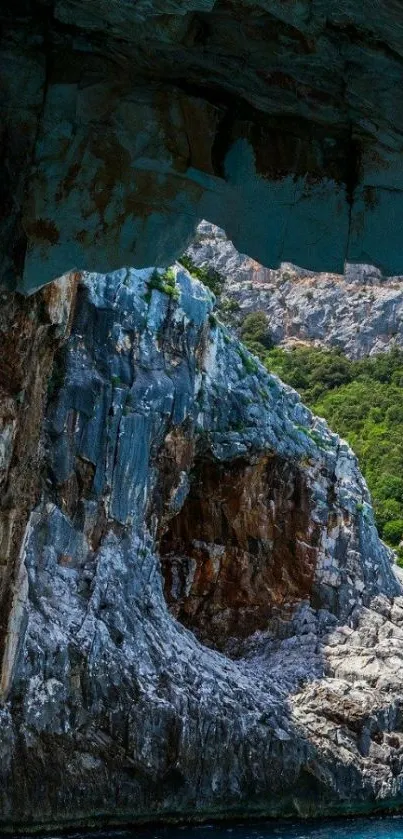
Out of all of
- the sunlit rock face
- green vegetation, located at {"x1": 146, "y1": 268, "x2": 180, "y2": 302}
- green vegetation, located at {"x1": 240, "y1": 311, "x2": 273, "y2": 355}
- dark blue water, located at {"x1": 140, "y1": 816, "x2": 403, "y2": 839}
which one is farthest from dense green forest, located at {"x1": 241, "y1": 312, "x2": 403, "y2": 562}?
the sunlit rock face

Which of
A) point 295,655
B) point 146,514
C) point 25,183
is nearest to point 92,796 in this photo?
point 146,514

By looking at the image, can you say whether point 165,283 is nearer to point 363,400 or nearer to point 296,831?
point 296,831

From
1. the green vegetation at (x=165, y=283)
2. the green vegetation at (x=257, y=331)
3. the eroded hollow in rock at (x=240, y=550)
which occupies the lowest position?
the eroded hollow in rock at (x=240, y=550)

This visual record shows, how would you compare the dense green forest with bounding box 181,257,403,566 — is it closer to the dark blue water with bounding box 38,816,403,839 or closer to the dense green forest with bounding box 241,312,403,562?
the dense green forest with bounding box 241,312,403,562

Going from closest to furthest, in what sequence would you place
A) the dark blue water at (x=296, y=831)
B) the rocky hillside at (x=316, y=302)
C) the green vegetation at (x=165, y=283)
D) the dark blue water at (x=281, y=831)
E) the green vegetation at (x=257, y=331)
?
the dark blue water at (x=281, y=831) → the dark blue water at (x=296, y=831) → the green vegetation at (x=165, y=283) → the green vegetation at (x=257, y=331) → the rocky hillside at (x=316, y=302)

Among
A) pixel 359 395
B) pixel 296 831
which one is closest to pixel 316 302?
pixel 359 395

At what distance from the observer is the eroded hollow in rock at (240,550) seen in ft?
89.0

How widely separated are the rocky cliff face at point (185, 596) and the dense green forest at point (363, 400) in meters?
8.58

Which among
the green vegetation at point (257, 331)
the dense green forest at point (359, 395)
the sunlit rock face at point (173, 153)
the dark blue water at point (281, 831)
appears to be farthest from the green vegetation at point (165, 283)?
the green vegetation at point (257, 331)

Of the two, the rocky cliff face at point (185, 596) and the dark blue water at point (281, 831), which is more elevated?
the rocky cliff face at point (185, 596)

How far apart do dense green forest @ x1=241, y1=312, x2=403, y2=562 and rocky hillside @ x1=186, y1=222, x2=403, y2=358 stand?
124cm

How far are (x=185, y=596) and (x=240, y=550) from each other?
5.50 ft

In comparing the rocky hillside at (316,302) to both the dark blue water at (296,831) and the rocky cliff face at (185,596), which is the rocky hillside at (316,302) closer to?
the rocky cliff face at (185,596)

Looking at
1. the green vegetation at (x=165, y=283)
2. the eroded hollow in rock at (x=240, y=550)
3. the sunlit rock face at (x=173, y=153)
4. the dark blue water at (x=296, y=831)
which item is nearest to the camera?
the sunlit rock face at (x=173, y=153)
